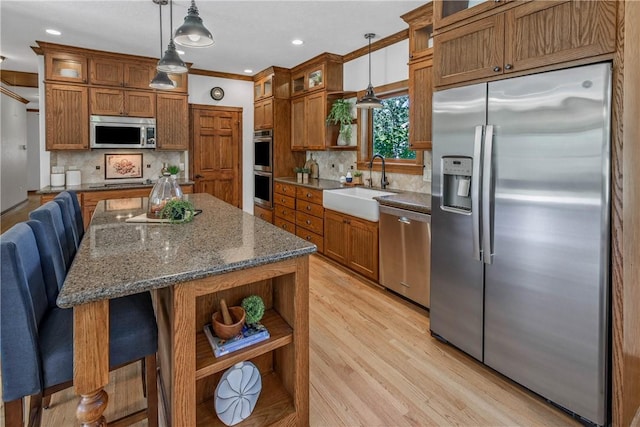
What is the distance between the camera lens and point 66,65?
4664 mm

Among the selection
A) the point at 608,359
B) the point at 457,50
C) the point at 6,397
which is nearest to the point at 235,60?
the point at 457,50

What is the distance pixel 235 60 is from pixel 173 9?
1.85 meters

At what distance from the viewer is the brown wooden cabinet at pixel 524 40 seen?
1642 mm

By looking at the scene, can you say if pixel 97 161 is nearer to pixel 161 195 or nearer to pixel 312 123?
pixel 312 123

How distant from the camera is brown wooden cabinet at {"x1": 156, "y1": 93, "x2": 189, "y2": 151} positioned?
5274mm

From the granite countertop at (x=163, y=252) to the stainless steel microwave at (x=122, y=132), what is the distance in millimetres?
3135

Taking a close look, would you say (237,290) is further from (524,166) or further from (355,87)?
(355,87)

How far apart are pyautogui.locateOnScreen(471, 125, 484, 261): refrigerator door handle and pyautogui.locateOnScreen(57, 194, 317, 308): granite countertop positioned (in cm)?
112

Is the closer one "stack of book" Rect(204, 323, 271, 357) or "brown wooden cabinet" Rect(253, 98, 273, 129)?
"stack of book" Rect(204, 323, 271, 357)

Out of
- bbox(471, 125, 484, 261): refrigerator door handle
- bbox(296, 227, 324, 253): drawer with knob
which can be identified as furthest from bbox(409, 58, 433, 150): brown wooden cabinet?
bbox(296, 227, 324, 253): drawer with knob

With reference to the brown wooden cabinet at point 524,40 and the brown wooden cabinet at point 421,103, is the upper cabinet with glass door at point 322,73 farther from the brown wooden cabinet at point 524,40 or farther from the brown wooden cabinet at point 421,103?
the brown wooden cabinet at point 524,40

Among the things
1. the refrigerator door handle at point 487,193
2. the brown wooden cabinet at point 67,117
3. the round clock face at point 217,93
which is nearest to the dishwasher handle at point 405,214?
the refrigerator door handle at point 487,193

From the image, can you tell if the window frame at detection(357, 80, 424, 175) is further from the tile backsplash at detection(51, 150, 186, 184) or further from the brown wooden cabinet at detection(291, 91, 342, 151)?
the tile backsplash at detection(51, 150, 186, 184)

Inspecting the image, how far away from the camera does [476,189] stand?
2105 mm
